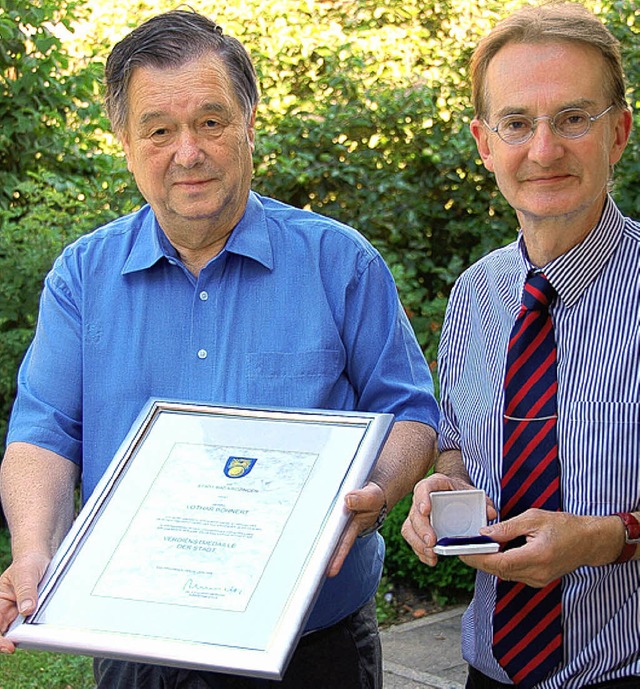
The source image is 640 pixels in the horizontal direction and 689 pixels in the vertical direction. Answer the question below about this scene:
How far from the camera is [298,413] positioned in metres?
2.48

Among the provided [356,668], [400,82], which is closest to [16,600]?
[356,668]

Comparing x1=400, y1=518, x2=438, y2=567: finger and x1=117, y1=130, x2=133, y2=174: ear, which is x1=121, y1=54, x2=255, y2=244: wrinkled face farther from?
x1=400, y1=518, x2=438, y2=567: finger

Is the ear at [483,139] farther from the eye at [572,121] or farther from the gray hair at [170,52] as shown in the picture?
the gray hair at [170,52]

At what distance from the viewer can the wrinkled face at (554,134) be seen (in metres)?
2.40

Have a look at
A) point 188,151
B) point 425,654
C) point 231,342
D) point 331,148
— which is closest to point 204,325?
point 231,342

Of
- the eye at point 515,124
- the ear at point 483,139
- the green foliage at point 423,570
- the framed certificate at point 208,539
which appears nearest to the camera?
the framed certificate at point 208,539

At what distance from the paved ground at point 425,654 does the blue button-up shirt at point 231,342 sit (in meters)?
2.19

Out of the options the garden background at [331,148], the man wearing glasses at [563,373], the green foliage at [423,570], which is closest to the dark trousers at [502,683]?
the man wearing glasses at [563,373]

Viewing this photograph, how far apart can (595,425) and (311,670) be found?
97 centimetres

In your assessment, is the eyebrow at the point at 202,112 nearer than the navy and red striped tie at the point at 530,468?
No

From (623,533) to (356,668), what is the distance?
876mm

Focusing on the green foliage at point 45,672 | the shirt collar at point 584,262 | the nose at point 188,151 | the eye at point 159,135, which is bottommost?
the green foliage at point 45,672

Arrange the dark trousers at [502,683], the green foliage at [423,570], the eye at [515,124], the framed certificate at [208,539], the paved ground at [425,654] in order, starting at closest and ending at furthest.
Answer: the framed certificate at [208,539] → the dark trousers at [502,683] → the eye at [515,124] → the paved ground at [425,654] → the green foliage at [423,570]

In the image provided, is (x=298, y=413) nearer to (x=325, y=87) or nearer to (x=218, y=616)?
(x=218, y=616)
